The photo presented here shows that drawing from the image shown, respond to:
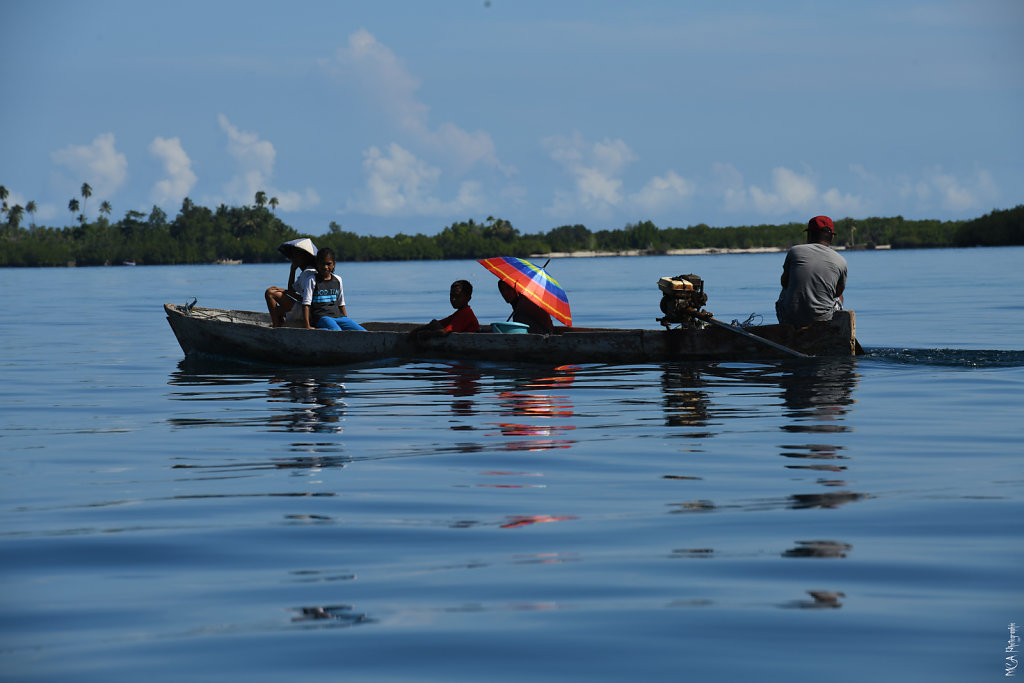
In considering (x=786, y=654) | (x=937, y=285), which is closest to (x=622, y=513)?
(x=786, y=654)

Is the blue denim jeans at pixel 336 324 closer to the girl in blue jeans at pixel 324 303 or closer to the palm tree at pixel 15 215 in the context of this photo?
the girl in blue jeans at pixel 324 303

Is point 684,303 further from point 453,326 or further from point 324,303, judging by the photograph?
point 324,303

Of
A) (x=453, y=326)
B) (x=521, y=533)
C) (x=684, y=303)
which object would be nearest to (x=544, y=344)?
(x=453, y=326)

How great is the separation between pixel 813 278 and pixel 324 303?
6078 mm

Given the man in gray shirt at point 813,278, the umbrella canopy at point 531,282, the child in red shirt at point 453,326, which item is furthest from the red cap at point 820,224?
the child in red shirt at point 453,326

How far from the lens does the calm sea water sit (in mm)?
3865

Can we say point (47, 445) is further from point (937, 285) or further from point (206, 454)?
point (937, 285)

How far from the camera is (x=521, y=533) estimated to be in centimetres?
557

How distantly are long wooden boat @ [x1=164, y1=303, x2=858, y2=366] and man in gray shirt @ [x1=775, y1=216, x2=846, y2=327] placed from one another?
15 cm

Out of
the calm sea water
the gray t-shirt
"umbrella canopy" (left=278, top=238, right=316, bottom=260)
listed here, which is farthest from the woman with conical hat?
the gray t-shirt

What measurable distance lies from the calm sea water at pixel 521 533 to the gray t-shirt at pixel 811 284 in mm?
1325

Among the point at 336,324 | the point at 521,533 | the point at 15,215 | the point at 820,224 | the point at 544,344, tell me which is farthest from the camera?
the point at 15,215

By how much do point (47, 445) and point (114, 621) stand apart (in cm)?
517

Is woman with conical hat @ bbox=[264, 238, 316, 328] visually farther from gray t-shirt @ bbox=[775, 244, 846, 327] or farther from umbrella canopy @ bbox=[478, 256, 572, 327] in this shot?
gray t-shirt @ bbox=[775, 244, 846, 327]
